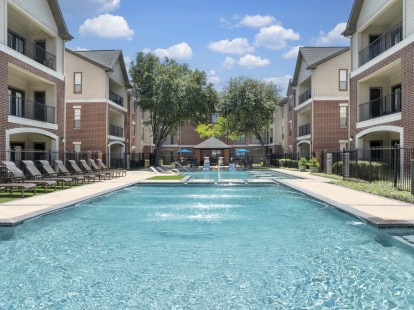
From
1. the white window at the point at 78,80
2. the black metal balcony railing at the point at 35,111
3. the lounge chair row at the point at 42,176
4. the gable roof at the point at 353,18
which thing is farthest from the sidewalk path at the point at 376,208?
the white window at the point at 78,80

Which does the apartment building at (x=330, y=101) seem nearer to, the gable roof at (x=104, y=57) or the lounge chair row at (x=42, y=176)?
the gable roof at (x=104, y=57)

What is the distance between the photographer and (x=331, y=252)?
6570mm

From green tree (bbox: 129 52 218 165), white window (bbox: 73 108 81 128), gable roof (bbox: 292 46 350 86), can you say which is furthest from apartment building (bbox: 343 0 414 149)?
white window (bbox: 73 108 81 128)

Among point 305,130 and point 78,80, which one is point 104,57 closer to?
point 78,80

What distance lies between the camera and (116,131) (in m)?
34.0

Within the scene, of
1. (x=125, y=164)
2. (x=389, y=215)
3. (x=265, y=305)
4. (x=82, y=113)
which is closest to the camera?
(x=265, y=305)

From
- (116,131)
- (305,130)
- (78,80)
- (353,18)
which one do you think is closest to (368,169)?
(353,18)

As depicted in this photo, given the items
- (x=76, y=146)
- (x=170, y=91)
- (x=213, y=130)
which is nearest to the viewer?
(x=76, y=146)

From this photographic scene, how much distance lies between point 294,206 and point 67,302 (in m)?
8.57

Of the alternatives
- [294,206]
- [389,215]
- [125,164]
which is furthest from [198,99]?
[389,215]

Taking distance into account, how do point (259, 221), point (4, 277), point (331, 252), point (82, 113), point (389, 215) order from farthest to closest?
point (82, 113) < point (259, 221) < point (389, 215) < point (331, 252) < point (4, 277)

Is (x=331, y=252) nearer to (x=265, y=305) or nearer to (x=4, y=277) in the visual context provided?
(x=265, y=305)

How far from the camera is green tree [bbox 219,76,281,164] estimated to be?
36750mm

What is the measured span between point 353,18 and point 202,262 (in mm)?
20062
